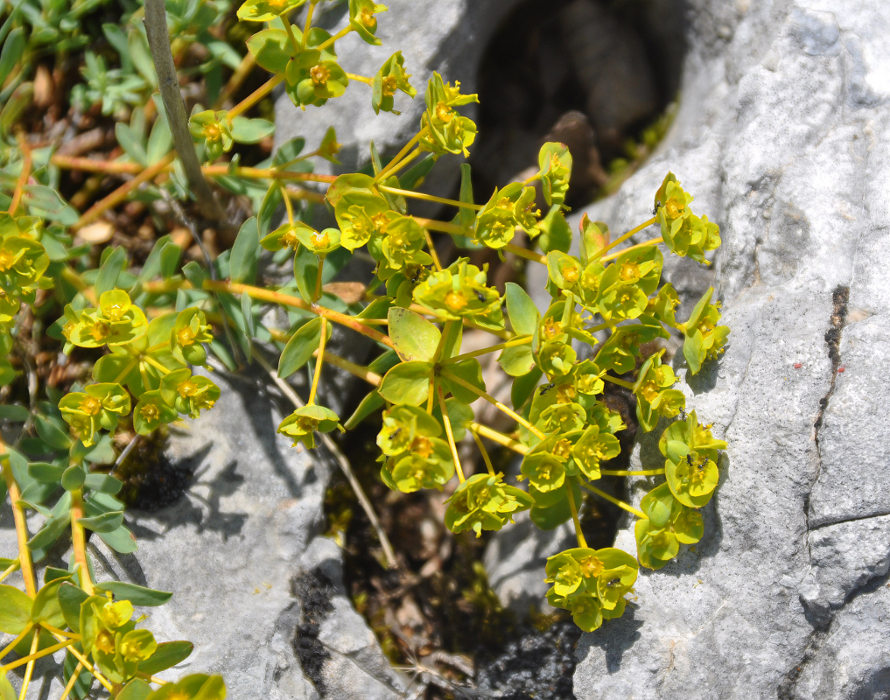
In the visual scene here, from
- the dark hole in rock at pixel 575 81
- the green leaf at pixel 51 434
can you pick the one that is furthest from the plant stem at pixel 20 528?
the dark hole in rock at pixel 575 81

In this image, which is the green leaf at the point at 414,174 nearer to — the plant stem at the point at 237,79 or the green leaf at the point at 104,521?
the plant stem at the point at 237,79

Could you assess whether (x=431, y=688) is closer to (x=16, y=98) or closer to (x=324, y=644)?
(x=324, y=644)

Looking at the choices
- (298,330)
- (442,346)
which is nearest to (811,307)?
(442,346)

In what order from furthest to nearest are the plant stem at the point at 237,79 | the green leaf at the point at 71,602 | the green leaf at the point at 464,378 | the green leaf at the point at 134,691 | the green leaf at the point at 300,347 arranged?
the plant stem at the point at 237,79 → the green leaf at the point at 300,347 → the green leaf at the point at 464,378 → the green leaf at the point at 71,602 → the green leaf at the point at 134,691

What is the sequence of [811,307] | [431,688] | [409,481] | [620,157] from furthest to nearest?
[620,157]
[431,688]
[811,307]
[409,481]

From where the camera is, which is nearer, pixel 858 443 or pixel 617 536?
pixel 858 443

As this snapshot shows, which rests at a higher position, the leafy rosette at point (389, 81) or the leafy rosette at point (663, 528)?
the leafy rosette at point (389, 81)

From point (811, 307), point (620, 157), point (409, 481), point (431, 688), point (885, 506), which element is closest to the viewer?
point (409, 481)

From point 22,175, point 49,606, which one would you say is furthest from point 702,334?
point 22,175
